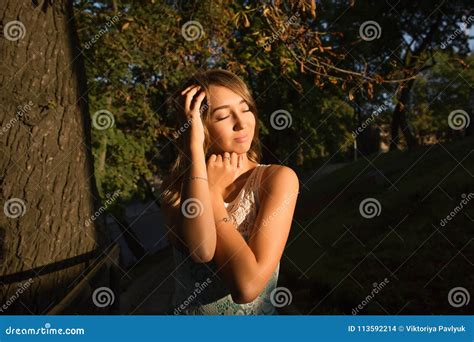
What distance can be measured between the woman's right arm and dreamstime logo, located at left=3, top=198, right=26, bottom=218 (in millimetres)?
2077

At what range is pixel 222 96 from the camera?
2.26 metres

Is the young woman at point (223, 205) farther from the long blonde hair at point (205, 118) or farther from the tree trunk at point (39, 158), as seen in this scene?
the tree trunk at point (39, 158)

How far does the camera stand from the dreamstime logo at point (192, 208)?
195 centimetres

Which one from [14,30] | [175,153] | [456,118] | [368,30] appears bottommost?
[14,30]

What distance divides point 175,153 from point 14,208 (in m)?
1.49

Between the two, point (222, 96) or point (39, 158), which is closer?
point (222, 96)

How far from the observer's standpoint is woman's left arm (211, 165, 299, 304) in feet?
6.40
